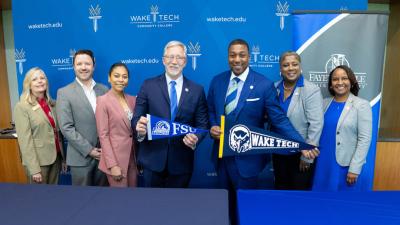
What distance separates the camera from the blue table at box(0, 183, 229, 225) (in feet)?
4.95

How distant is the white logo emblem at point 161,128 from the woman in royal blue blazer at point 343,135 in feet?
4.39

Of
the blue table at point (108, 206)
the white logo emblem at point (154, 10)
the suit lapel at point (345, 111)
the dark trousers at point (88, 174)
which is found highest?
the white logo emblem at point (154, 10)

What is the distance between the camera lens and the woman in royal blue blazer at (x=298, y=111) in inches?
100

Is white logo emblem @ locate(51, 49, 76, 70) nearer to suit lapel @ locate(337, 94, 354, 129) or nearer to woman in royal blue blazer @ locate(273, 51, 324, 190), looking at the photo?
woman in royal blue blazer @ locate(273, 51, 324, 190)

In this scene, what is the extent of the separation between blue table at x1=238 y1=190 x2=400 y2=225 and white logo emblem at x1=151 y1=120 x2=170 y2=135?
2.61 ft

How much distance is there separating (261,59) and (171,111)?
1449 millimetres

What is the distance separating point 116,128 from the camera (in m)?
2.63

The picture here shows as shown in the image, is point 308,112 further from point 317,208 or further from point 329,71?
point 317,208

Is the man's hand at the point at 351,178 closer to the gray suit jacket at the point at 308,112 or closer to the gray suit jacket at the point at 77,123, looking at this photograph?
the gray suit jacket at the point at 308,112

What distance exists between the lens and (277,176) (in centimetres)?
275

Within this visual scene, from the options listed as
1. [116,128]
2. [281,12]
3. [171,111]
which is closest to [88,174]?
[116,128]

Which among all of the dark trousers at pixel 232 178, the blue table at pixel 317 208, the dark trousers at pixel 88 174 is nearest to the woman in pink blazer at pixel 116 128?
the dark trousers at pixel 88 174

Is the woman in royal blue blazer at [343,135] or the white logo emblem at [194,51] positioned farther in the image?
the white logo emblem at [194,51]

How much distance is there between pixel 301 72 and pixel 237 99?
0.73 m
